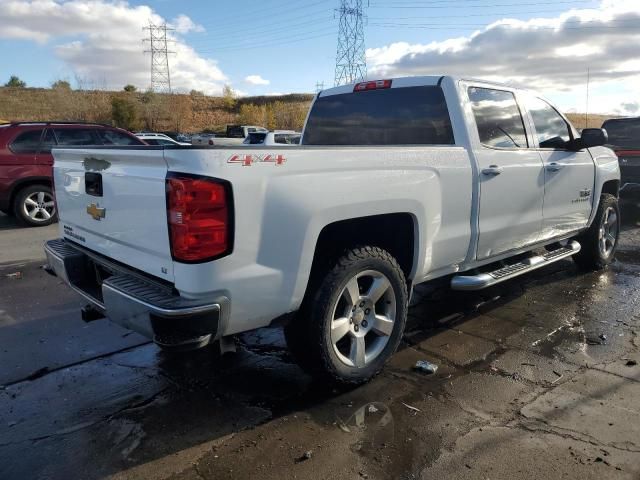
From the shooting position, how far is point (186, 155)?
2666mm

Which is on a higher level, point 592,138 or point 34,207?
point 592,138

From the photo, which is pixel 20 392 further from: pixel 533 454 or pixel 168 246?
pixel 533 454

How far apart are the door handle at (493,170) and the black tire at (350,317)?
3.73 feet

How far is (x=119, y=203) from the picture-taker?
3168 mm

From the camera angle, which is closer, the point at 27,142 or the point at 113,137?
the point at 27,142

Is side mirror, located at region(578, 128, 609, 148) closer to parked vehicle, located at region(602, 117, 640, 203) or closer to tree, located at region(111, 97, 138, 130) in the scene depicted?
parked vehicle, located at region(602, 117, 640, 203)

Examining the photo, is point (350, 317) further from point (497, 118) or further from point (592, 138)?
point (592, 138)

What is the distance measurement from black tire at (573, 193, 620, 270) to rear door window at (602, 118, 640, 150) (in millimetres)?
5005

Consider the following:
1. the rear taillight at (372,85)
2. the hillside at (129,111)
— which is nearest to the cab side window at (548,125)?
the rear taillight at (372,85)

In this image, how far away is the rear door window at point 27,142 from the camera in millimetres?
9648

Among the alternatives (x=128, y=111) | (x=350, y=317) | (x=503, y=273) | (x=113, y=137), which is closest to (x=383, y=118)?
(x=503, y=273)

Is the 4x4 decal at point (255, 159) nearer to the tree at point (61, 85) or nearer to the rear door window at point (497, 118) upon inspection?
the rear door window at point (497, 118)

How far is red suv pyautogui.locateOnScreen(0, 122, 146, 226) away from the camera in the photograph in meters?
9.57

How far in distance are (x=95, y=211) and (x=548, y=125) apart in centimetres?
419
